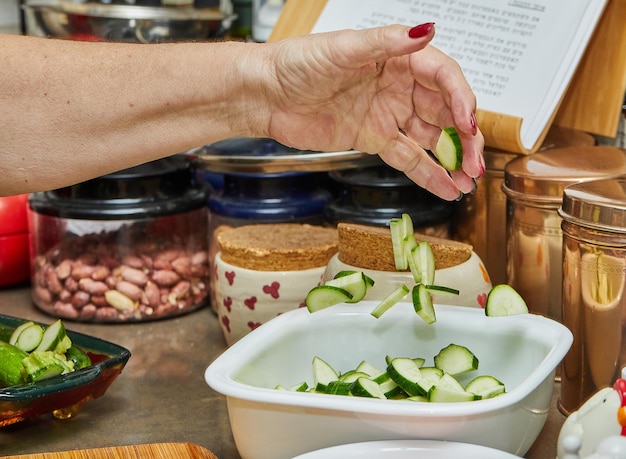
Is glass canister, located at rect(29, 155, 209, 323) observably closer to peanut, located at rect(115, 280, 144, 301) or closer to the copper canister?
peanut, located at rect(115, 280, 144, 301)

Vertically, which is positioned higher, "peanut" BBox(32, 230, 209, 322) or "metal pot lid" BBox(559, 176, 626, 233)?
"metal pot lid" BBox(559, 176, 626, 233)

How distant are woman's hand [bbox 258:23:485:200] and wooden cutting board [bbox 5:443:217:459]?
1.28ft

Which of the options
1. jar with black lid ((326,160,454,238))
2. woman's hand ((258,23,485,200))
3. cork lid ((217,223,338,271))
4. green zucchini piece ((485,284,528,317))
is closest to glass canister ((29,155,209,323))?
cork lid ((217,223,338,271))

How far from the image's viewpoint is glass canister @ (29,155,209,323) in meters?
1.46

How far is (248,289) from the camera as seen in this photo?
1.29m

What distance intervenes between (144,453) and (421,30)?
1.64ft

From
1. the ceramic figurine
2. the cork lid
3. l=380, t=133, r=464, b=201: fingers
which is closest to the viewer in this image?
the ceramic figurine

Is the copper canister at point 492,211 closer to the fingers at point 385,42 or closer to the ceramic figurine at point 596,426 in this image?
the fingers at point 385,42

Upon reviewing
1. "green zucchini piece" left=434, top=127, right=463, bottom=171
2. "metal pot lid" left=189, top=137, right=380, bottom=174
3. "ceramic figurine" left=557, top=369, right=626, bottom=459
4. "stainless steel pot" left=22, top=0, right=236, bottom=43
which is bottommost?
"ceramic figurine" left=557, top=369, right=626, bottom=459

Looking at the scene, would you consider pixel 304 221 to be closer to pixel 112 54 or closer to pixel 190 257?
pixel 190 257

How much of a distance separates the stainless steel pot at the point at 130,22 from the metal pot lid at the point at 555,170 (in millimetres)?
894

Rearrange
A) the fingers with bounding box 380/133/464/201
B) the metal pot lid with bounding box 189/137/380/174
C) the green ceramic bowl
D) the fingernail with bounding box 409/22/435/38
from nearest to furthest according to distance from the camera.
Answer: the fingernail with bounding box 409/22/435/38
the green ceramic bowl
the fingers with bounding box 380/133/464/201
the metal pot lid with bounding box 189/137/380/174

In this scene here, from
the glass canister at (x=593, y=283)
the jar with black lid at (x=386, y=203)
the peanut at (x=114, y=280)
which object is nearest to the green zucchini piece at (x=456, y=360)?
the glass canister at (x=593, y=283)

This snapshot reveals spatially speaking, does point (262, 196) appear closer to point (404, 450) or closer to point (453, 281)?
point (453, 281)
